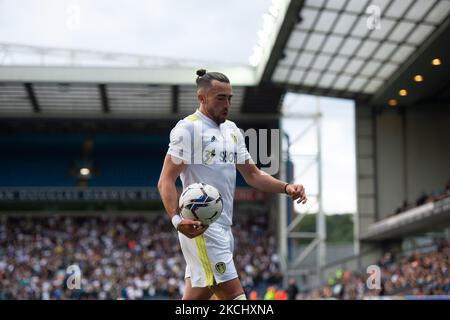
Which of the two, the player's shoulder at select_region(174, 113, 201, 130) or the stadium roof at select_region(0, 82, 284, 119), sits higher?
the stadium roof at select_region(0, 82, 284, 119)

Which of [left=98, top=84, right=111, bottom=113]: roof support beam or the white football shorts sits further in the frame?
[left=98, top=84, right=111, bottom=113]: roof support beam

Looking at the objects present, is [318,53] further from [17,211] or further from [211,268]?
[211,268]

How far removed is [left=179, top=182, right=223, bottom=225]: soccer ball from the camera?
5312 mm

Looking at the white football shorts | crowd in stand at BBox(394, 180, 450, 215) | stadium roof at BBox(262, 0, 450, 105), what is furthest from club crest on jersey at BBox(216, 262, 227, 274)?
crowd in stand at BBox(394, 180, 450, 215)

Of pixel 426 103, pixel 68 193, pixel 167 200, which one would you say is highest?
pixel 426 103

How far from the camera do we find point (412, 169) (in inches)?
1559

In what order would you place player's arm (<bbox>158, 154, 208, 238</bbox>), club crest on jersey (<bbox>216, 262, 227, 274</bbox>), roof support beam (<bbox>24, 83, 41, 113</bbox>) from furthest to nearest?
roof support beam (<bbox>24, 83, 41, 113</bbox>)
club crest on jersey (<bbox>216, 262, 227, 274</bbox>)
player's arm (<bbox>158, 154, 208, 238</bbox>)

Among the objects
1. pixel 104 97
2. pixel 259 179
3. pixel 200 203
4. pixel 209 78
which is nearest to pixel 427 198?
pixel 104 97

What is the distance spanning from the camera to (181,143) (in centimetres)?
567

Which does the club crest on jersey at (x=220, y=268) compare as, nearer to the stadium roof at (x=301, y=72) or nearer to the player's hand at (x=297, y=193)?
the player's hand at (x=297, y=193)

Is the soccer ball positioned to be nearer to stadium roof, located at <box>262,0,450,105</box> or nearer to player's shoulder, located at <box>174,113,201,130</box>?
player's shoulder, located at <box>174,113,201,130</box>

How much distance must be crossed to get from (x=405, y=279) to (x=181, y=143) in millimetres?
26135
